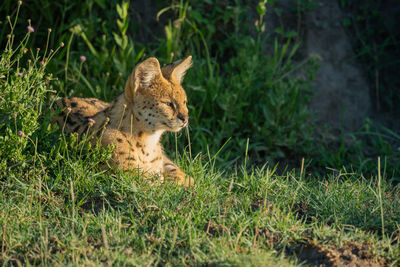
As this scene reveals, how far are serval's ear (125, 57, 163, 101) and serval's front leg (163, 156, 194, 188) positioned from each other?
75 centimetres

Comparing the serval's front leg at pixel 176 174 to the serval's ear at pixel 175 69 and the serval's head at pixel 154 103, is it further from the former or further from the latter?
the serval's ear at pixel 175 69

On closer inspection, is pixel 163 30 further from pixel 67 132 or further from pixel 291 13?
pixel 67 132

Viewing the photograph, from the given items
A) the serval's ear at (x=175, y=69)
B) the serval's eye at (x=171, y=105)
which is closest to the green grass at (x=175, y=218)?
the serval's eye at (x=171, y=105)

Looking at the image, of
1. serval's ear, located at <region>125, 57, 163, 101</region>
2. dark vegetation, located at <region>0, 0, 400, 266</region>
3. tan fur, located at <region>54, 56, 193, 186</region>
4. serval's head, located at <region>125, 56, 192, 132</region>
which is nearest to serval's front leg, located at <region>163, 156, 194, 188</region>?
tan fur, located at <region>54, 56, 193, 186</region>

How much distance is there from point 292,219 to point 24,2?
437 cm

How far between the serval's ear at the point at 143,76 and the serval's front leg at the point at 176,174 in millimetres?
753

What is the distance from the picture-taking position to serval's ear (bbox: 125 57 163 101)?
4148 millimetres

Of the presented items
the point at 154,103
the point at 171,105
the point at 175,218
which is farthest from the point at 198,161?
the point at 175,218

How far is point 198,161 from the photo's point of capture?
4707 millimetres

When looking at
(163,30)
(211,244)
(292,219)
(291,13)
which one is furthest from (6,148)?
(291,13)

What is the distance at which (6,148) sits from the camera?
388cm

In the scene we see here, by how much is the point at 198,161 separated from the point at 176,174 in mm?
312

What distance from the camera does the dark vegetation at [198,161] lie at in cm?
331

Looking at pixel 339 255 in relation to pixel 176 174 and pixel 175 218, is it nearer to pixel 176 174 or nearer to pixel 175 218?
pixel 175 218
